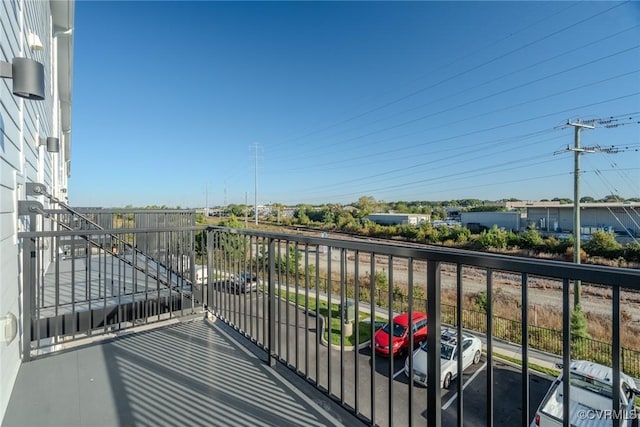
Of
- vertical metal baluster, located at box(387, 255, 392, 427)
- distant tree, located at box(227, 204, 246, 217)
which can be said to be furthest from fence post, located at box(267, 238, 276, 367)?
distant tree, located at box(227, 204, 246, 217)

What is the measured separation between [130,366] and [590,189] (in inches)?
582

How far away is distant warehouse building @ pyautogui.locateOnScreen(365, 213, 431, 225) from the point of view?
75.6ft

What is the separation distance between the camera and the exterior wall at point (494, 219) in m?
16.4

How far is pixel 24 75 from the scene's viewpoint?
60.8 inches

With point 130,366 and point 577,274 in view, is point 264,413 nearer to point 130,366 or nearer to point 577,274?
point 130,366

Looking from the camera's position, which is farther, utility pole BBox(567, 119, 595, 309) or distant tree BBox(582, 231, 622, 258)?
distant tree BBox(582, 231, 622, 258)

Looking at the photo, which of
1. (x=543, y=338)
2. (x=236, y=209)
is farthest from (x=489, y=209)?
(x=236, y=209)

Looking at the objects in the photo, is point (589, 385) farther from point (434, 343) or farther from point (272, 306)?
point (272, 306)

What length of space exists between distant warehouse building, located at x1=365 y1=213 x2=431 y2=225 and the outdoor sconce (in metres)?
22.4

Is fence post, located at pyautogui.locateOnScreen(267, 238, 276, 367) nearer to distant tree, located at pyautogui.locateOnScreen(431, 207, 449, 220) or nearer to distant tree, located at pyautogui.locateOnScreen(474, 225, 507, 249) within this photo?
distant tree, located at pyautogui.locateOnScreen(474, 225, 507, 249)

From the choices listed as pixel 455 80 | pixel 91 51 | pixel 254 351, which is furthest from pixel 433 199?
pixel 254 351

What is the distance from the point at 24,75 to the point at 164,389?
1.78 metres

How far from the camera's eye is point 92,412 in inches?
58.4
